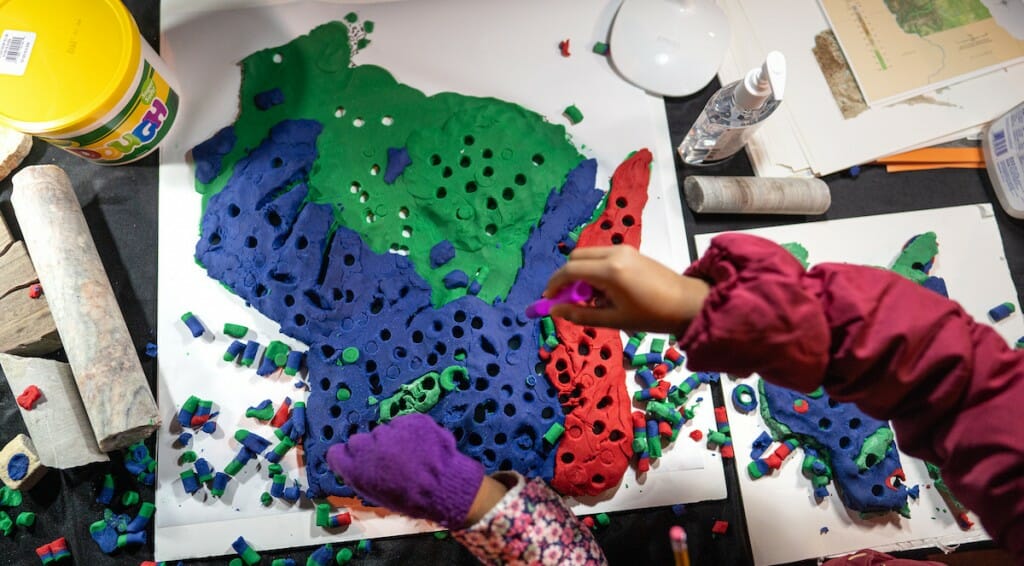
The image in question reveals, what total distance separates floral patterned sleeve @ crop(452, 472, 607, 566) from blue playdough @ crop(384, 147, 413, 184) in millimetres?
458

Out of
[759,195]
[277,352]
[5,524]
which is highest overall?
[759,195]

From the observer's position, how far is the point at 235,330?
94cm

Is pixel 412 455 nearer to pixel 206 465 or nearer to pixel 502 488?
pixel 502 488

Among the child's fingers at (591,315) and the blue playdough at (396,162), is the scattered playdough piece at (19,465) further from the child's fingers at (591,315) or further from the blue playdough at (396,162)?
the child's fingers at (591,315)

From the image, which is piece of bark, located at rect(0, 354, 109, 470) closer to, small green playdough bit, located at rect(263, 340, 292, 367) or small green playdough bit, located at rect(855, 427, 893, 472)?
small green playdough bit, located at rect(263, 340, 292, 367)

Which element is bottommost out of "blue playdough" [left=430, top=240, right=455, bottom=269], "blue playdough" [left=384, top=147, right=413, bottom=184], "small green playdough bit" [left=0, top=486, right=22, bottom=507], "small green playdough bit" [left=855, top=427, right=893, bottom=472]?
"small green playdough bit" [left=0, top=486, right=22, bottom=507]

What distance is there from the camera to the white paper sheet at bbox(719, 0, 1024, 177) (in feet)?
3.35

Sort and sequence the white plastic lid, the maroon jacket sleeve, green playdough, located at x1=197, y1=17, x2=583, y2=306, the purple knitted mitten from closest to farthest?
1. the maroon jacket sleeve
2. the purple knitted mitten
3. the white plastic lid
4. green playdough, located at x1=197, y1=17, x2=583, y2=306

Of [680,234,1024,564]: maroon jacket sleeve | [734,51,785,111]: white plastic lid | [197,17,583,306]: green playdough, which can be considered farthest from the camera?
[197,17,583,306]: green playdough

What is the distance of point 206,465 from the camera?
2.97 ft

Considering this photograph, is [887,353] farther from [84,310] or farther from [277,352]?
[84,310]

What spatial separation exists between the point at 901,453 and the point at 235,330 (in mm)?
923

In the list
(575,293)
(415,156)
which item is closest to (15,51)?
(415,156)

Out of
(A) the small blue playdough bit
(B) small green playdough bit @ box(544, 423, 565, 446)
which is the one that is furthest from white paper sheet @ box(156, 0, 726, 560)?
(B) small green playdough bit @ box(544, 423, 565, 446)
